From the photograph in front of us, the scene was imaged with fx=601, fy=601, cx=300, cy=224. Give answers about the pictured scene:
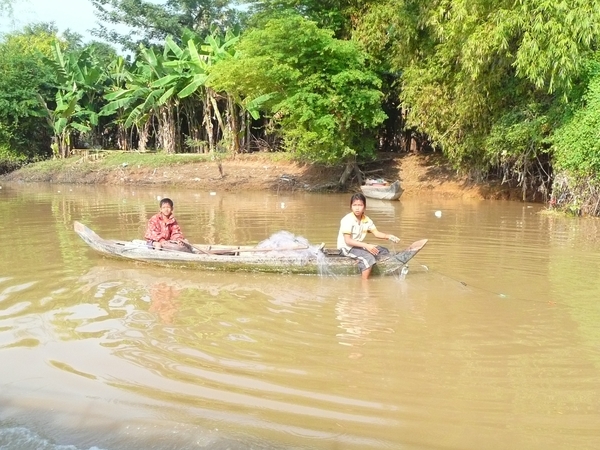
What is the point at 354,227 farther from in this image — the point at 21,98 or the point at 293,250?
the point at 21,98

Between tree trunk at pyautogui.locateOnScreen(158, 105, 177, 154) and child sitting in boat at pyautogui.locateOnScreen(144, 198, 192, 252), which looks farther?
tree trunk at pyautogui.locateOnScreen(158, 105, 177, 154)

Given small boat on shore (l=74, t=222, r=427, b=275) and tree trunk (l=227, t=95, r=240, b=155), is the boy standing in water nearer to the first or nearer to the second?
small boat on shore (l=74, t=222, r=427, b=275)

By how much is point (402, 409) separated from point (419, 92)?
14697mm

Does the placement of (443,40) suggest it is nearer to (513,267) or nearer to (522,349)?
(513,267)

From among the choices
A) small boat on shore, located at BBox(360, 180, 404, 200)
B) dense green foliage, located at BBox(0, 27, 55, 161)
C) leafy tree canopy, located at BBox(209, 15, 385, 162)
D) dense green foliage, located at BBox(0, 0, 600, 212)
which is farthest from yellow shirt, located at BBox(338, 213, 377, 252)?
dense green foliage, located at BBox(0, 27, 55, 161)

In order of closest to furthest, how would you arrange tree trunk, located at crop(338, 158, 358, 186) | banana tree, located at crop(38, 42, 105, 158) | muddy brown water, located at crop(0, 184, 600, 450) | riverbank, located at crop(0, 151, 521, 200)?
muddy brown water, located at crop(0, 184, 600, 450) < riverbank, located at crop(0, 151, 521, 200) < tree trunk, located at crop(338, 158, 358, 186) < banana tree, located at crop(38, 42, 105, 158)

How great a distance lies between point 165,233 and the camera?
342 inches

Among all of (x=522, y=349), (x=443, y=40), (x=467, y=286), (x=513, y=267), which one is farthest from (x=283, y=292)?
(x=443, y=40)

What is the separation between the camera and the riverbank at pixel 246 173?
20031 mm

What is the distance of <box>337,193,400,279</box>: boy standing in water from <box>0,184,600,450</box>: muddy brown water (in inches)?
10.7

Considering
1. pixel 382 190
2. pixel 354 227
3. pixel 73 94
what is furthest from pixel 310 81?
pixel 73 94

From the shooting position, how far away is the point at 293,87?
19.1 m

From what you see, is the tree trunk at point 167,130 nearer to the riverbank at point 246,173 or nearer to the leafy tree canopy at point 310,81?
the riverbank at point 246,173

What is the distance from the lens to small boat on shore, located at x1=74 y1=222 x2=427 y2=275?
7.60 m
